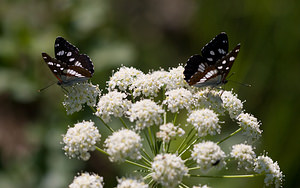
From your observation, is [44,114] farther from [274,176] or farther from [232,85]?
[274,176]

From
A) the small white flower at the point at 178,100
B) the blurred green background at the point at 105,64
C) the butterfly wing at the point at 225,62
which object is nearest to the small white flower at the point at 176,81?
the small white flower at the point at 178,100

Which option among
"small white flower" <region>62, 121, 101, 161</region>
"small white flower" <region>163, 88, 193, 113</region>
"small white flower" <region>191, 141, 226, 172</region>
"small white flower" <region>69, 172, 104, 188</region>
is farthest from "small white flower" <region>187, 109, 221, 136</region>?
"small white flower" <region>69, 172, 104, 188</region>

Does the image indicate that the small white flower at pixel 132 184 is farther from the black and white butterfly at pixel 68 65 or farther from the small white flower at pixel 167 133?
the black and white butterfly at pixel 68 65

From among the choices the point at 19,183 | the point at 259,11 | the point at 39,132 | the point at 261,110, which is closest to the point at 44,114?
the point at 39,132

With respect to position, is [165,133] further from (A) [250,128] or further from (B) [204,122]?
(A) [250,128]

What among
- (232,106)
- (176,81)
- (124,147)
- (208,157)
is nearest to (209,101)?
(232,106)

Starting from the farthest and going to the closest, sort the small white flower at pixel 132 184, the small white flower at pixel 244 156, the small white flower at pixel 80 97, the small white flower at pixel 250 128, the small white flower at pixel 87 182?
the small white flower at pixel 80 97
the small white flower at pixel 250 128
the small white flower at pixel 244 156
the small white flower at pixel 87 182
the small white flower at pixel 132 184
